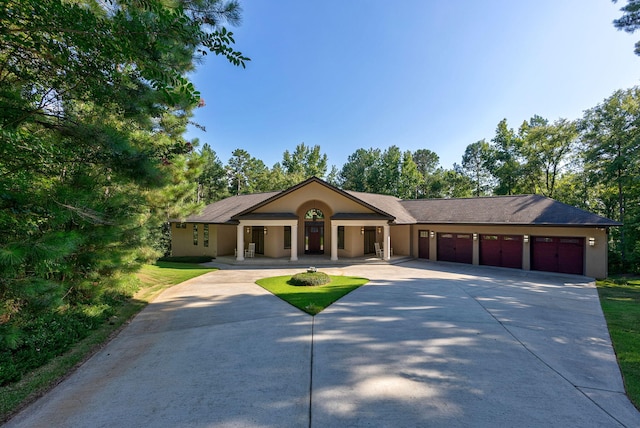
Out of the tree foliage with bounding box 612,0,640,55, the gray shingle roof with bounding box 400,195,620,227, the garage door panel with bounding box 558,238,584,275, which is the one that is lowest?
the garage door panel with bounding box 558,238,584,275

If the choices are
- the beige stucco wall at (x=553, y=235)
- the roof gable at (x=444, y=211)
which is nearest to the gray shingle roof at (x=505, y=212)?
the roof gable at (x=444, y=211)

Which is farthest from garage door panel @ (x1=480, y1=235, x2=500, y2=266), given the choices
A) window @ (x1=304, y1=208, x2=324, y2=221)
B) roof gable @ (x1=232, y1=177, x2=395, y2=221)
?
window @ (x1=304, y1=208, x2=324, y2=221)

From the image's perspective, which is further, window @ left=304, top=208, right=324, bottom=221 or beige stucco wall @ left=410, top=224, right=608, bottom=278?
window @ left=304, top=208, right=324, bottom=221

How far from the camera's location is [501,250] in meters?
18.5

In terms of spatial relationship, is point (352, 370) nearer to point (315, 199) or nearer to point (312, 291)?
point (312, 291)

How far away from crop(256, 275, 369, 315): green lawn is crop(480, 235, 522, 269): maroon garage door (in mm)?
10573

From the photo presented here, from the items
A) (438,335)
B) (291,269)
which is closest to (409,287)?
(438,335)

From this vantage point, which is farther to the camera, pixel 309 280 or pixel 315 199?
pixel 315 199

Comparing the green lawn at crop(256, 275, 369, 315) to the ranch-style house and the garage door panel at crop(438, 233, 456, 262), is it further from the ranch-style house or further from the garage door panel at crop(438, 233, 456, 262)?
the garage door panel at crop(438, 233, 456, 262)

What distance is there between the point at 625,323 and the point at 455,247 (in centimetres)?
1237

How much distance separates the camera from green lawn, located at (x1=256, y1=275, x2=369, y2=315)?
381 inches

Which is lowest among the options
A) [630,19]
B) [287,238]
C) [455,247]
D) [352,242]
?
[455,247]

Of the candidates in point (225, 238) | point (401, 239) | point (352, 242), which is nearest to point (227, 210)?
point (225, 238)

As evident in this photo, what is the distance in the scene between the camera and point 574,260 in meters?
16.0
